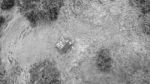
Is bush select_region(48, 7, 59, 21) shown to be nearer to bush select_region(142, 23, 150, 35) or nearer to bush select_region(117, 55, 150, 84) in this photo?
bush select_region(117, 55, 150, 84)

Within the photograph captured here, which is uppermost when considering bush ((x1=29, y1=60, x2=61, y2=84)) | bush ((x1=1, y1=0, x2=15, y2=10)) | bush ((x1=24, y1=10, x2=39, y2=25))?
bush ((x1=1, y1=0, x2=15, y2=10))

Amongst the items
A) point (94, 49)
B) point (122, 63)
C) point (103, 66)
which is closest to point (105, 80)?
point (103, 66)

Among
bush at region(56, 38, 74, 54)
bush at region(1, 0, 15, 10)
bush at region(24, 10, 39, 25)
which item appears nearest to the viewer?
bush at region(56, 38, 74, 54)

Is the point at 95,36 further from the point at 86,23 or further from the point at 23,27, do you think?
the point at 23,27

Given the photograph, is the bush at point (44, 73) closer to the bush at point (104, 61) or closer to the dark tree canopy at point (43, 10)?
the bush at point (104, 61)

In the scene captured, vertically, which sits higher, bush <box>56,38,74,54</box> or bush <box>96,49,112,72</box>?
bush <box>56,38,74,54</box>

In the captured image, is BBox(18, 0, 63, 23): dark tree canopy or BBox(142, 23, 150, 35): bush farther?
BBox(18, 0, 63, 23): dark tree canopy

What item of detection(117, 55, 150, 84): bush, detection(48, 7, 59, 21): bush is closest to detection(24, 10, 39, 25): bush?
detection(48, 7, 59, 21): bush
